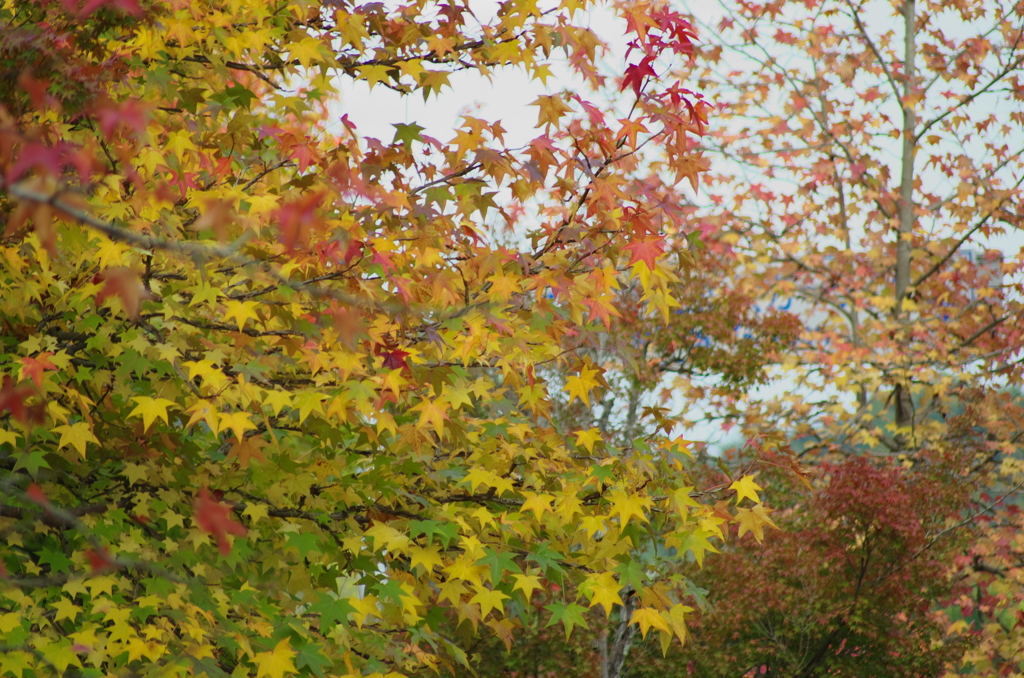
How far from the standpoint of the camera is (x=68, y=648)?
3.79 m

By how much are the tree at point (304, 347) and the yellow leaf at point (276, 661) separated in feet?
0.03

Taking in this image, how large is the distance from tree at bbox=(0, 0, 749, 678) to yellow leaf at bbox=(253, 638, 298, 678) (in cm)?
1

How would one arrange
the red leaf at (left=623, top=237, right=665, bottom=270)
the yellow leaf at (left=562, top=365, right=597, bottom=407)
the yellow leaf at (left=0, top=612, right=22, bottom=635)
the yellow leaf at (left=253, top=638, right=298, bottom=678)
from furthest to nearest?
the yellow leaf at (left=562, top=365, right=597, bottom=407)
the red leaf at (left=623, top=237, right=665, bottom=270)
the yellow leaf at (left=253, top=638, right=298, bottom=678)
the yellow leaf at (left=0, top=612, right=22, bottom=635)

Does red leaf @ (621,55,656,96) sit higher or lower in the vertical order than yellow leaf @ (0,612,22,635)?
higher

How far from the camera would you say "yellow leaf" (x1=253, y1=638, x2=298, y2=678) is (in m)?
4.20

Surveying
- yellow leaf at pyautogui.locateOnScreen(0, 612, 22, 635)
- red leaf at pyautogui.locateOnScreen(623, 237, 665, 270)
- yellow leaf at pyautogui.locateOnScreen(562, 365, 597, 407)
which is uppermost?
red leaf at pyautogui.locateOnScreen(623, 237, 665, 270)

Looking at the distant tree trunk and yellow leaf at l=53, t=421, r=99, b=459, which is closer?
yellow leaf at l=53, t=421, r=99, b=459

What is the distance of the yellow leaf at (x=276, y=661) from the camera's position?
4199mm

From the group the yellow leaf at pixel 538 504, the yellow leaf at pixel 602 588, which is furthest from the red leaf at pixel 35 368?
the yellow leaf at pixel 602 588

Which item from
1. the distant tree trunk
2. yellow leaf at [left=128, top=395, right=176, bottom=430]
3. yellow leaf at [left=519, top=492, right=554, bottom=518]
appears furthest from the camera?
the distant tree trunk

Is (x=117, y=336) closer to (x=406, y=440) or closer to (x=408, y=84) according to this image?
(x=406, y=440)

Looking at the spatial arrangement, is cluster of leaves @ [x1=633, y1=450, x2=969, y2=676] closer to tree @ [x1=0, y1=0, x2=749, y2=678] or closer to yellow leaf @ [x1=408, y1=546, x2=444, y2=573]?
tree @ [x1=0, y1=0, x2=749, y2=678]

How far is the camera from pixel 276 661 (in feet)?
13.8

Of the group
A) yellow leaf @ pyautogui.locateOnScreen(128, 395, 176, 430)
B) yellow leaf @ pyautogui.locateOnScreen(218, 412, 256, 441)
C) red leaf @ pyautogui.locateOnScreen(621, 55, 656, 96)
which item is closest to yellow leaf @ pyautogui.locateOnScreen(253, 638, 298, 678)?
yellow leaf @ pyautogui.locateOnScreen(218, 412, 256, 441)
